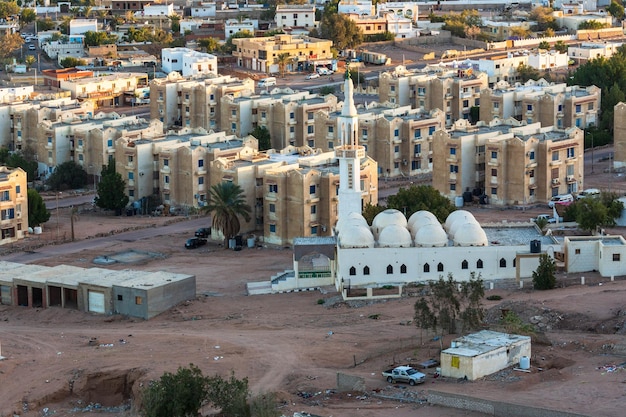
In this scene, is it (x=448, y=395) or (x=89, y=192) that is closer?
(x=448, y=395)

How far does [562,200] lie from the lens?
69.3 metres

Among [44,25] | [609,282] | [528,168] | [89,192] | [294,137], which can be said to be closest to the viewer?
[609,282]

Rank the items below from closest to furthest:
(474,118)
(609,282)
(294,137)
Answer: (609,282), (294,137), (474,118)

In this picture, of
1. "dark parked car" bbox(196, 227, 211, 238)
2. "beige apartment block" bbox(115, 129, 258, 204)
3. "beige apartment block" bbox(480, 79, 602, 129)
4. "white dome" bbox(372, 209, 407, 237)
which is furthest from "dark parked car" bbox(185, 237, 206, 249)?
"beige apartment block" bbox(480, 79, 602, 129)

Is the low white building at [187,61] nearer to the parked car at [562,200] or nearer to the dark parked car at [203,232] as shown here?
the parked car at [562,200]

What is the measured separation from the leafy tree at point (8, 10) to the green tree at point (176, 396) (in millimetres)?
111514

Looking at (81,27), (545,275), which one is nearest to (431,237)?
(545,275)

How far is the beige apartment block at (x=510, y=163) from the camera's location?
71.4m

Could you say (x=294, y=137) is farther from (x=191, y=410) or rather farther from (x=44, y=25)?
(x=44, y=25)

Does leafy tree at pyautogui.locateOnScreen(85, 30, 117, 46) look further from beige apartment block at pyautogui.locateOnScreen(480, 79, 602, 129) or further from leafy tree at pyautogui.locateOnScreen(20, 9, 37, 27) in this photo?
beige apartment block at pyautogui.locateOnScreen(480, 79, 602, 129)

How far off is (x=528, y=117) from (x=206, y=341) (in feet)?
137

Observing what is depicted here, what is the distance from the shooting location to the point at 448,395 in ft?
136

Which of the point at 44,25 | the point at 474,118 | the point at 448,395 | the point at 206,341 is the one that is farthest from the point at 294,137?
the point at 44,25

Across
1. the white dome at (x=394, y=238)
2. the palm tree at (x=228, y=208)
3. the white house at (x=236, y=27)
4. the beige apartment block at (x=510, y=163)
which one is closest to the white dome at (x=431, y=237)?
the white dome at (x=394, y=238)
